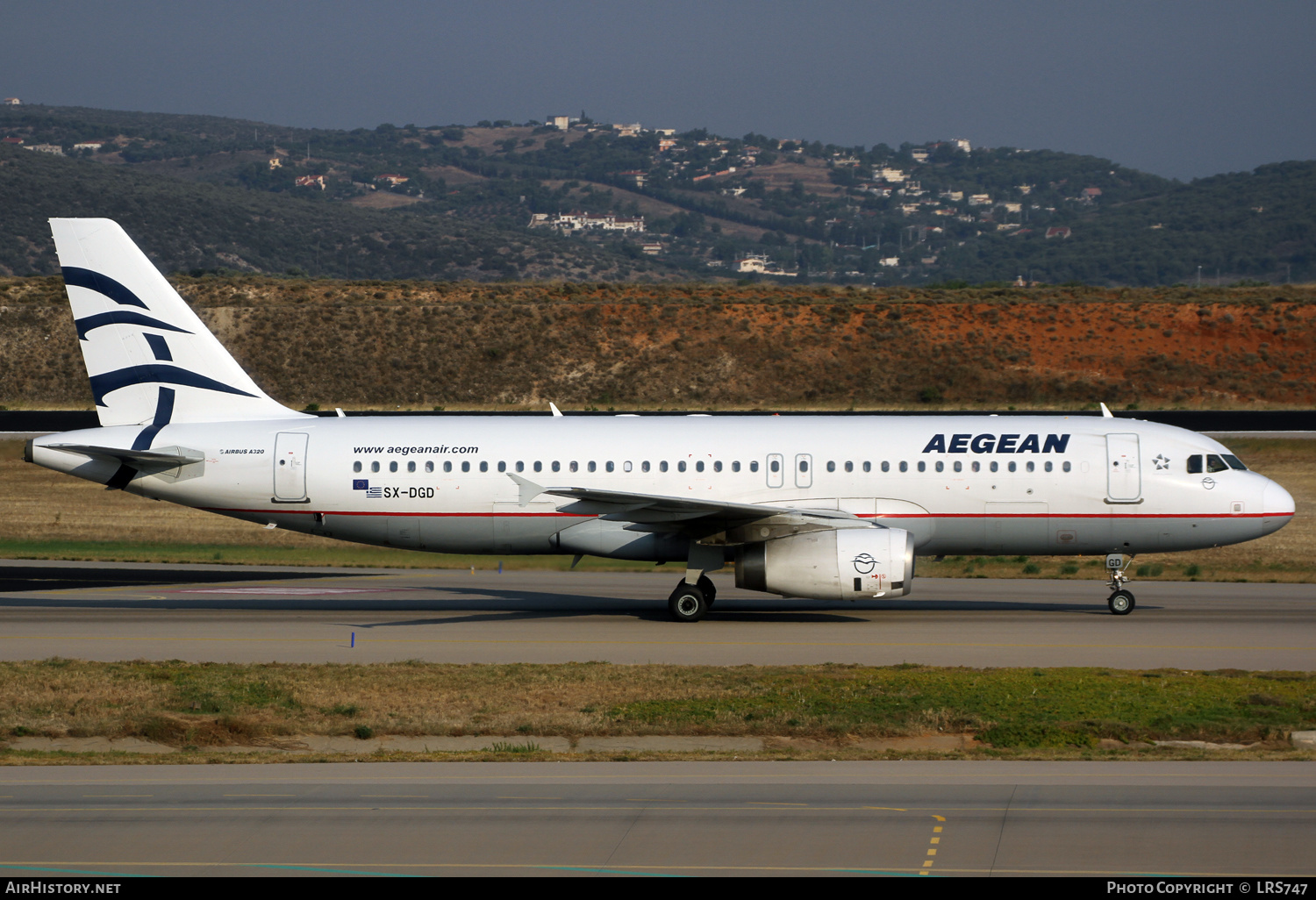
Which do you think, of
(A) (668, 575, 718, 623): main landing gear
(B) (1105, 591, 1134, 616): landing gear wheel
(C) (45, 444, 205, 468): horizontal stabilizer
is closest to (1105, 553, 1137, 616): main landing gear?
(B) (1105, 591, 1134, 616): landing gear wheel

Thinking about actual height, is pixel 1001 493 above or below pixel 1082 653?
above

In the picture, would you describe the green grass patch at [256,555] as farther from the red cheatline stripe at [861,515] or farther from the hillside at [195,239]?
the hillside at [195,239]

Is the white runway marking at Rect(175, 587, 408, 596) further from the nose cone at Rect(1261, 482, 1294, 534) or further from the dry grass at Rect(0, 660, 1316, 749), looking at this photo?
the nose cone at Rect(1261, 482, 1294, 534)

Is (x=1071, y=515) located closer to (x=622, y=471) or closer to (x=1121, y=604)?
(x=1121, y=604)

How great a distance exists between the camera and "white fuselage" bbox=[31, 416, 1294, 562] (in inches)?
1062

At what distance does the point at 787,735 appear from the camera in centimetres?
1700

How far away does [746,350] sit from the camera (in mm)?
90562

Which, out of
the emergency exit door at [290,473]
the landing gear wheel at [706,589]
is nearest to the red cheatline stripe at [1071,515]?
the landing gear wheel at [706,589]

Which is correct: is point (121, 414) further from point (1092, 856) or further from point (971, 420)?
point (1092, 856)

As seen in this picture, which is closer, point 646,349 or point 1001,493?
point 1001,493

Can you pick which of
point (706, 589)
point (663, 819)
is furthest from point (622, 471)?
point (663, 819)

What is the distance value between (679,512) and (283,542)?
19729 mm

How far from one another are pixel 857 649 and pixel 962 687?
4.50 meters
